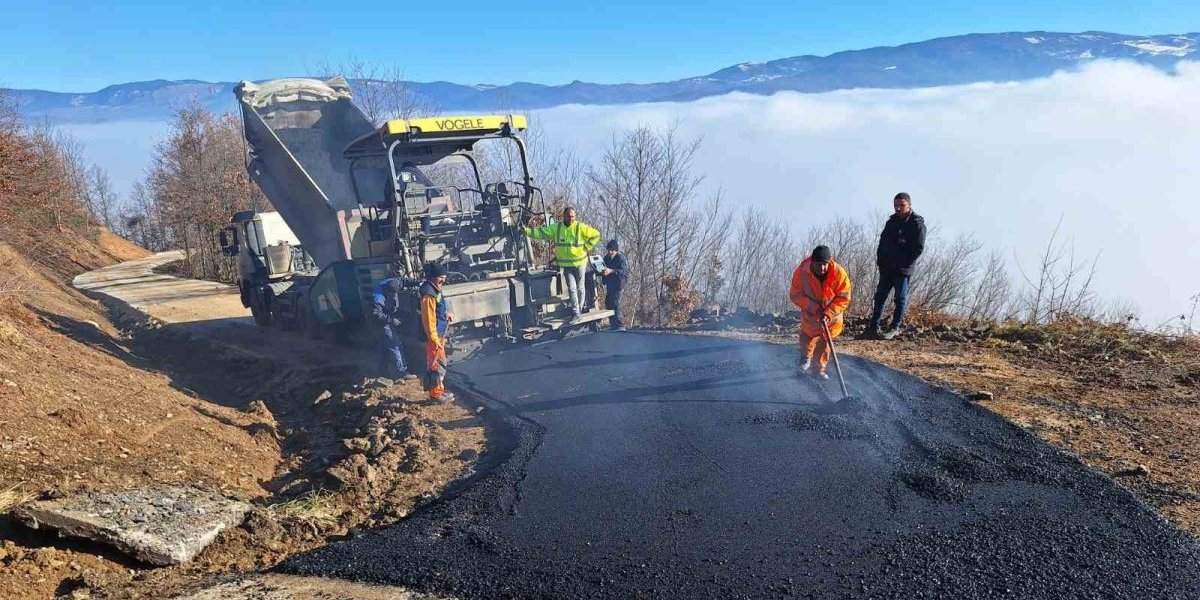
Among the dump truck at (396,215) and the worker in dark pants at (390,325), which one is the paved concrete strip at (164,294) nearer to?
the dump truck at (396,215)

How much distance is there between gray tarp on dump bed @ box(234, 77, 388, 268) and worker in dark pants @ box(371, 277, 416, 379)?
2006mm

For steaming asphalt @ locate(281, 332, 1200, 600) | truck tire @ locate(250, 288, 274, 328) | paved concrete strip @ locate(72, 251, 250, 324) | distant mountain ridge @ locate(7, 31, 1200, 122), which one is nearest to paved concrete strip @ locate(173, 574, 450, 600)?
steaming asphalt @ locate(281, 332, 1200, 600)

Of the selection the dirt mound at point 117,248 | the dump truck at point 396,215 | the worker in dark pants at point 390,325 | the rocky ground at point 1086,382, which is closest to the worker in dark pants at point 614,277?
the dump truck at point 396,215

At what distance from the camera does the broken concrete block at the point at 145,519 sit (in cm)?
396

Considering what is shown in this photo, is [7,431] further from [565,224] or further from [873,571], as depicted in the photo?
[565,224]

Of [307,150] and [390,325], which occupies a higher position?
[307,150]

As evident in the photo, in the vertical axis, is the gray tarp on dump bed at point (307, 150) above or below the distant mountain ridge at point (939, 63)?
below

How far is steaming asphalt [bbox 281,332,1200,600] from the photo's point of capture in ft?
12.0

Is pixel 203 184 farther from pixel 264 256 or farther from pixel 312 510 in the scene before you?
pixel 312 510

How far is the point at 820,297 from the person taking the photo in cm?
680

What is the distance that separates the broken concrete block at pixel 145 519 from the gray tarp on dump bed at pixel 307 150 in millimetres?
5612

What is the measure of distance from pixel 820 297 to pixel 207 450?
4933 mm

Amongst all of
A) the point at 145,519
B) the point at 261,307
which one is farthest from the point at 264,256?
the point at 145,519

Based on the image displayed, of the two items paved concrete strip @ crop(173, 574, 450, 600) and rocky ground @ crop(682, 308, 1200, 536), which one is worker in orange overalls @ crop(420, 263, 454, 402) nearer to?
paved concrete strip @ crop(173, 574, 450, 600)
